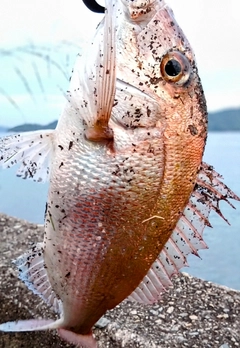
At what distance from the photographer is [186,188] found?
2.49 feet

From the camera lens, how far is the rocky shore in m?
1.67

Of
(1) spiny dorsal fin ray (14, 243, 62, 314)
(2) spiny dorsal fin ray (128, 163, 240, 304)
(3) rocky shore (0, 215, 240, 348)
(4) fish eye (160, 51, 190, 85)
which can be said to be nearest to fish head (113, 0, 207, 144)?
(4) fish eye (160, 51, 190, 85)

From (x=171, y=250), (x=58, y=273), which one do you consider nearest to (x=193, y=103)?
(x=171, y=250)

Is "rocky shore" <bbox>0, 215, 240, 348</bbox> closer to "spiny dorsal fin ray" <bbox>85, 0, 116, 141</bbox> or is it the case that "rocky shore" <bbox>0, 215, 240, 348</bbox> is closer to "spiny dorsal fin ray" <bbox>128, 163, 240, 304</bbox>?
"spiny dorsal fin ray" <bbox>128, 163, 240, 304</bbox>

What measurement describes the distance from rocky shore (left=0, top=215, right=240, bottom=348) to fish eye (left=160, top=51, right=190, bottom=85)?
1175 mm

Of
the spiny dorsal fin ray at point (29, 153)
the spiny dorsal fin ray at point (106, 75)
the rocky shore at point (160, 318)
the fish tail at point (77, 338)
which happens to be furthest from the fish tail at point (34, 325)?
the rocky shore at point (160, 318)

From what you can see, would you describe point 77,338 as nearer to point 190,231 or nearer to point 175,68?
point 190,231

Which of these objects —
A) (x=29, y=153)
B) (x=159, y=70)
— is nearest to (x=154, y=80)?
(x=159, y=70)

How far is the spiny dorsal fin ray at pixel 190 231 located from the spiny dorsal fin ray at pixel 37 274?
0.53ft

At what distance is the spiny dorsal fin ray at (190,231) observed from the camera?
2.68 ft

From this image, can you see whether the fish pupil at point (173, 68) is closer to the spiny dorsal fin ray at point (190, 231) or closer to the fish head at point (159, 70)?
the fish head at point (159, 70)

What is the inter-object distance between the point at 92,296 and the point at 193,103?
0.37m

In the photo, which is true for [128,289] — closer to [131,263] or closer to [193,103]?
[131,263]

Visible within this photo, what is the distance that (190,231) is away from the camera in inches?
32.7
